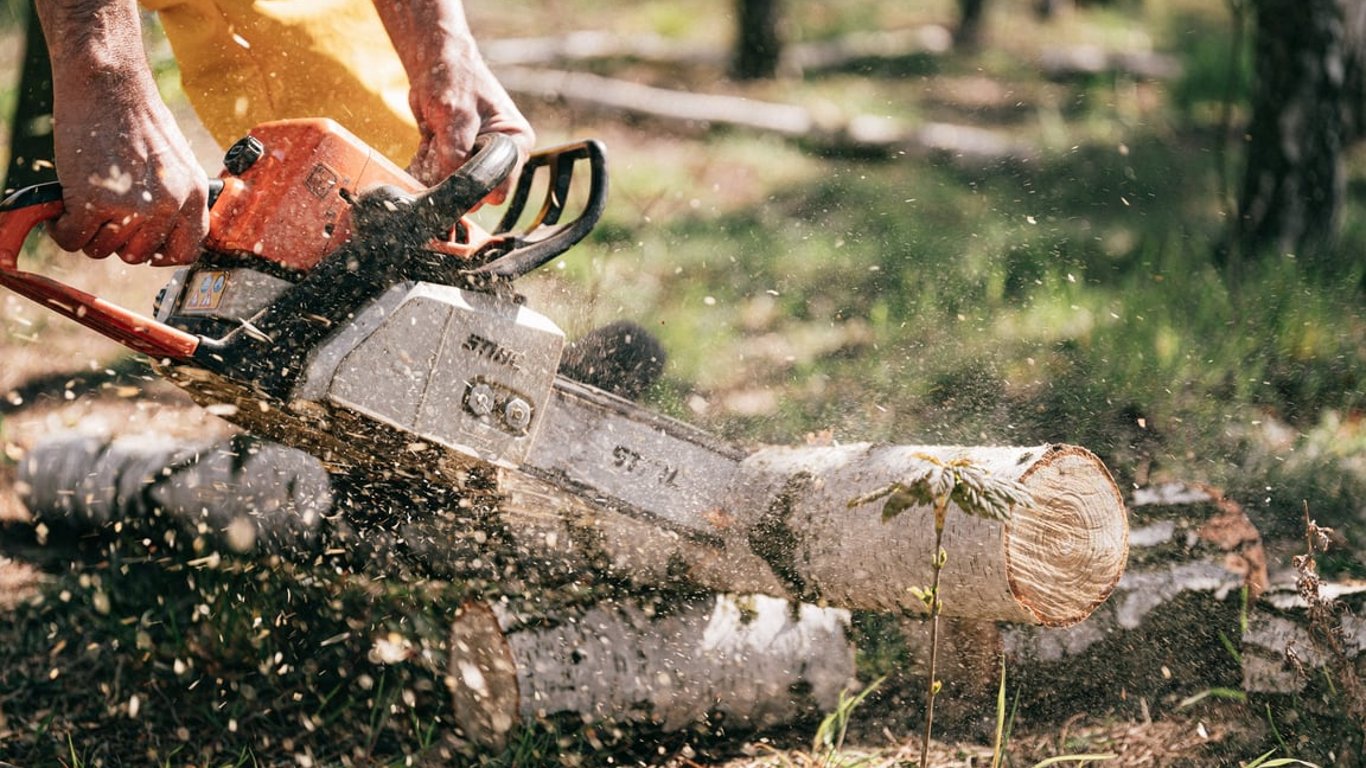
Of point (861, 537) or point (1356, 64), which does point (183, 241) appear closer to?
point (861, 537)

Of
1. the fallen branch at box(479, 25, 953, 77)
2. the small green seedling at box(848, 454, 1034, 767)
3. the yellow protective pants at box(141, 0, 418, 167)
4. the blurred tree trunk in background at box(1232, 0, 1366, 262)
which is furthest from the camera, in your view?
the fallen branch at box(479, 25, 953, 77)

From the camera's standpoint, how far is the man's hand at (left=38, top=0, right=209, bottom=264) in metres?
1.91

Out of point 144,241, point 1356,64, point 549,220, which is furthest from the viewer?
point 1356,64

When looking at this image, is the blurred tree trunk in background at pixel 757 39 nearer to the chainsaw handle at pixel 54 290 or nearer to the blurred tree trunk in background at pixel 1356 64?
the blurred tree trunk in background at pixel 1356 64

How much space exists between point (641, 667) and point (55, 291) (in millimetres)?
1255

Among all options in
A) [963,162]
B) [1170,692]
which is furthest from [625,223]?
[1170,692]

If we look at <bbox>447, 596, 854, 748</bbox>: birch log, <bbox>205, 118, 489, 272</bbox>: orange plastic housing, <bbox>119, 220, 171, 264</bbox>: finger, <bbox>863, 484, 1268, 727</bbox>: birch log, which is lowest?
<bbox>447, 596, 854, 748</bbox>: birch log

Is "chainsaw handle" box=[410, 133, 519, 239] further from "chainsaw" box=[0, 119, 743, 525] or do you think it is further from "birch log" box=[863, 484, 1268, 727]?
"birch log" box=[863, 484, 1268, 727]

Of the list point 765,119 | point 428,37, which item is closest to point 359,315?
point 428,37

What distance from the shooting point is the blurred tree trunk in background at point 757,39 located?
8.38 m

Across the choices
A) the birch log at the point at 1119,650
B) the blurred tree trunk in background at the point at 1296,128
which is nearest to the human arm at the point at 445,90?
the birch log at the point at 1119,650

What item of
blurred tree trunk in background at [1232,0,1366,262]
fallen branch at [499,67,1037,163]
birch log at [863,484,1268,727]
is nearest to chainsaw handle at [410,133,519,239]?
birch log at [863,484,1268,727]

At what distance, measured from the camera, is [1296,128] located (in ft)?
14.5

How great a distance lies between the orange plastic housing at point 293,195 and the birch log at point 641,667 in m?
0.79
